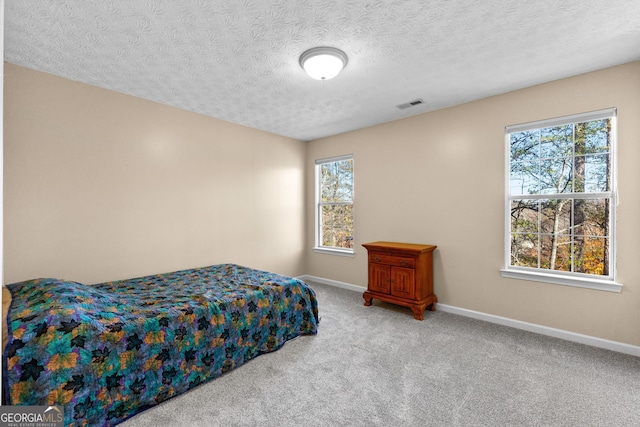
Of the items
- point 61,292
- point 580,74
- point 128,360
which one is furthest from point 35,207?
point 580,74

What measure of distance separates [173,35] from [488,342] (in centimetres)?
370

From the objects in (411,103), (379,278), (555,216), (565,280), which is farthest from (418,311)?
(411,103)

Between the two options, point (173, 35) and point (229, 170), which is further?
point (229, 170)

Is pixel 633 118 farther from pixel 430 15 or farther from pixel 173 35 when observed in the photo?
pixel 173 35

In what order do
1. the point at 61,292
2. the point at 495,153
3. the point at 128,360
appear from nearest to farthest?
the point at 128,360
the point at 61,292
the point at 495,153

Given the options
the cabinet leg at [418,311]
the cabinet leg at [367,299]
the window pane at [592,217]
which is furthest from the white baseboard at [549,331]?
the window pane at [592,217]

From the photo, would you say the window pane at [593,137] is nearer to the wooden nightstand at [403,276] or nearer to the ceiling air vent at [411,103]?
the ceiling air vent at [411,103]

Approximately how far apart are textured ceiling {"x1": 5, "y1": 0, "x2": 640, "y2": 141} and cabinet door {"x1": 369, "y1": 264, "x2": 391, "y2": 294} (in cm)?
202

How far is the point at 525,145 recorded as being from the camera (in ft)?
10.4

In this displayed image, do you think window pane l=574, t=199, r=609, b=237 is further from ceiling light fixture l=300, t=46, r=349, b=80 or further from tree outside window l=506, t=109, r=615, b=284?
ceiling light fixture l=300, t=46, r=349, b=80

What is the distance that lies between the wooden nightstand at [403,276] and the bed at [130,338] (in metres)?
1.21

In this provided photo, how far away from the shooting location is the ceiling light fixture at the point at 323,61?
2.33 m

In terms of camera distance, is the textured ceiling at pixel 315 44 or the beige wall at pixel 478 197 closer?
the textured ceiling at pixel 315 44

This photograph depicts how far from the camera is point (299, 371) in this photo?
92.8 inches
